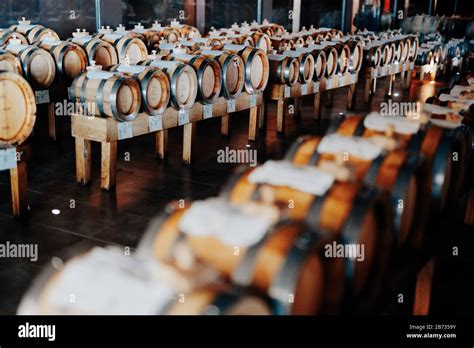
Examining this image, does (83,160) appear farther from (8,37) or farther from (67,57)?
(8,37)

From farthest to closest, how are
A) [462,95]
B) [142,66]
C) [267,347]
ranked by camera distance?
[142,66] < [462,95] < [267,347]

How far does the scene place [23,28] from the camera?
997 centimetres

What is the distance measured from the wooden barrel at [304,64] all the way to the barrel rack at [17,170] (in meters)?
4.92

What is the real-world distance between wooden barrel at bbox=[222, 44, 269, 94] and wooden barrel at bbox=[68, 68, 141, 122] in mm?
2171

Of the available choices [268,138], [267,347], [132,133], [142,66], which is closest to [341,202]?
[267,347]

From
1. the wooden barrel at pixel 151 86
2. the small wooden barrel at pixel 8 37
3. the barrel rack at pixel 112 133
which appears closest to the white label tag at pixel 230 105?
the barrel rack at pixel 112 133

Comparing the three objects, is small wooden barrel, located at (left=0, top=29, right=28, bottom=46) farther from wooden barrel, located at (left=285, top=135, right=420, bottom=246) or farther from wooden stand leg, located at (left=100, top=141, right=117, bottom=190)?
wooden barrel, located at (left=285, top=135, right=420, bottom=246)

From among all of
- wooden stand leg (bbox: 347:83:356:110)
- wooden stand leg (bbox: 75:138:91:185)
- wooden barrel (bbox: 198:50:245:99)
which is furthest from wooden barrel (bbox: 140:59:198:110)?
wooden stand leg (bbox: 347:83:356:110)

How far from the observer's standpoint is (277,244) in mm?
2084

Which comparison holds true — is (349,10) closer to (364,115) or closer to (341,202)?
(364,115)

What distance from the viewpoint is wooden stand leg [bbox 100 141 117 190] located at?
229 inches

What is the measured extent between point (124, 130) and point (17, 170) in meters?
1.31

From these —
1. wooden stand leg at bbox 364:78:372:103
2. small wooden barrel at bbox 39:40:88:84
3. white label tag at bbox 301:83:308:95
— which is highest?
small wooden barrel at bbox 39:40:88:84

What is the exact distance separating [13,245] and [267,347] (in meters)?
3.05
